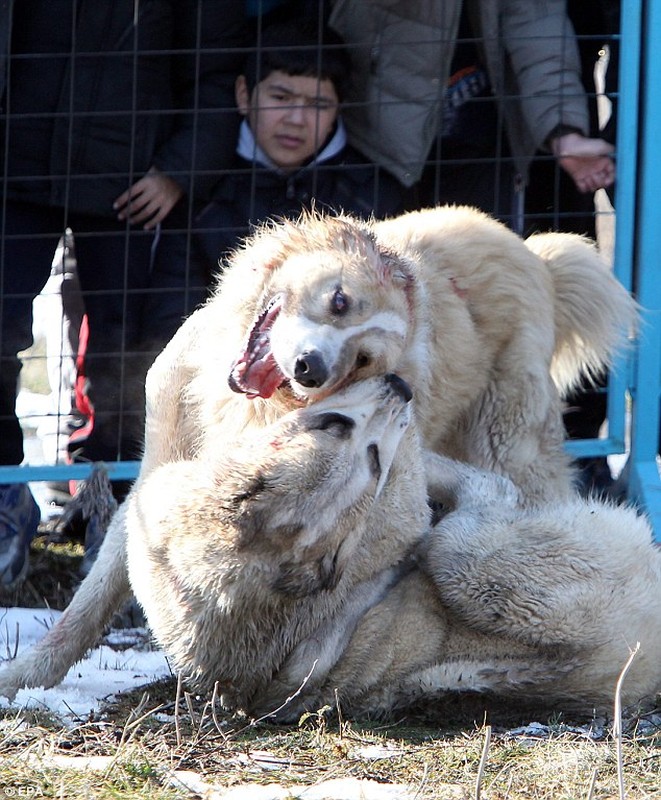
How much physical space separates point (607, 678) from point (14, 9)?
3640 mm

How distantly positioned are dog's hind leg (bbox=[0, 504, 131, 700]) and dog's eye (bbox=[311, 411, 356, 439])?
1.03m

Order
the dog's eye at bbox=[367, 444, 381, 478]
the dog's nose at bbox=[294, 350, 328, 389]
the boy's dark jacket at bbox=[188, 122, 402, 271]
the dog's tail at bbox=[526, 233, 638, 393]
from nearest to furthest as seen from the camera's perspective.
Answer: the dog's eye at bbox=[367, 444, 381, 478] → the dog's nose at bbox=[294, 350, 328, 389] → the dog's tail at bbox=[526, 233, 638, 393] → the boy's dark jacket at bbox=[188, 122, 402, 271]

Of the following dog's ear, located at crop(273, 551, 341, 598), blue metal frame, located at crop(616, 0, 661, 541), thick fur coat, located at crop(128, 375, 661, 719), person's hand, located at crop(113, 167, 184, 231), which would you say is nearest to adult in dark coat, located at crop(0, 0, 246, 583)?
person's hand, located at crop(113, 167, 184, 231)

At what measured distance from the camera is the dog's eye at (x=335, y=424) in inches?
133

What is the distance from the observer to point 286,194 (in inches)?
221

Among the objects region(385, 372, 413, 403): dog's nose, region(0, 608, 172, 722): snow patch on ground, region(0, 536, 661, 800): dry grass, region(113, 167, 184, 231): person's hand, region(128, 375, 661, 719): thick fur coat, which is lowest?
region(0, 608, 172, 722): snow patch on ground

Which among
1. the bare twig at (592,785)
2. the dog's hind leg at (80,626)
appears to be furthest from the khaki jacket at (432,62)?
the bare twig at (592,785)

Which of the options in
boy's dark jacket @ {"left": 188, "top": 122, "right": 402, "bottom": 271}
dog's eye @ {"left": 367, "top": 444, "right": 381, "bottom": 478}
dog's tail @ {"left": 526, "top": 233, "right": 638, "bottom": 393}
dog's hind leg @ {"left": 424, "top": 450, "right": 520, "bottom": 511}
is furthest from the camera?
boy's dark jacket @ {"left": 188, "top": 122, "right": 402, "bottom": 271}

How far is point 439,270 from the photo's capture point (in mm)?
4734

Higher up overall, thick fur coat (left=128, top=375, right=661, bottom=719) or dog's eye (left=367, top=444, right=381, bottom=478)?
dog's eye (left=367, top=444, right=381, bottom=478)

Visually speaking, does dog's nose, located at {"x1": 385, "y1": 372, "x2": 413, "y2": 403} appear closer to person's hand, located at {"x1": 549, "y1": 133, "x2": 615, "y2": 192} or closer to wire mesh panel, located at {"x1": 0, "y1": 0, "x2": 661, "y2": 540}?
wire mesh panel, located at {"x1": 0, "y1": 0, "x2": 661, "y2": 540}

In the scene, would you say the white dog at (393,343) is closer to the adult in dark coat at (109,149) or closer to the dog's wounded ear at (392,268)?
the dog's wounded ear at (392,268)

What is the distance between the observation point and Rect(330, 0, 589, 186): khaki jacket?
18.1ft

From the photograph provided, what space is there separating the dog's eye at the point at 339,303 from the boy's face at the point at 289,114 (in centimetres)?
190
